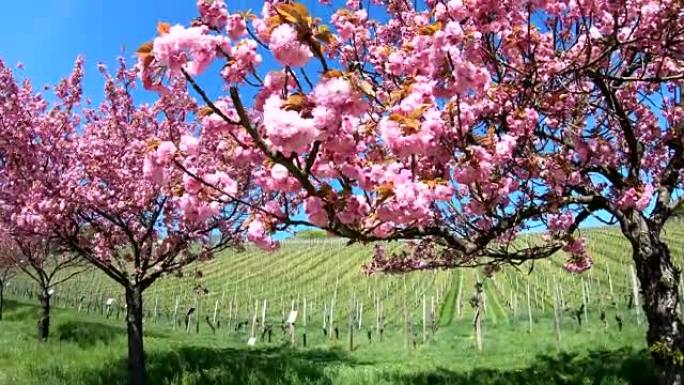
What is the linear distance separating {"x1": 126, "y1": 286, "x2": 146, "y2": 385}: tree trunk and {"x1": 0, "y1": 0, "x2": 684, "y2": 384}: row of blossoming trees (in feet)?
0.10

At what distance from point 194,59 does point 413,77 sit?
1.40 m

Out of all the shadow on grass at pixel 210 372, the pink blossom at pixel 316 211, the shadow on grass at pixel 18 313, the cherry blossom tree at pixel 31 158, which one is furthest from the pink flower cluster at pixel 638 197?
the shadow on grass at pixel 18 313

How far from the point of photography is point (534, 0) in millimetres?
4699

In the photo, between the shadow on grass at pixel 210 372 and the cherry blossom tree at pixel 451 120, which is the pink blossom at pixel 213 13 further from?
the shadow on grass at pixel 210 372

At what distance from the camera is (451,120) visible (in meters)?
4.13

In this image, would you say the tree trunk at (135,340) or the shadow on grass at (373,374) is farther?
the tree trunk at (135,340)

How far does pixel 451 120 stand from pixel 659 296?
406 cm

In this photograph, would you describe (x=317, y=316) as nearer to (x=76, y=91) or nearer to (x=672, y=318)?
(x=76, y=91)

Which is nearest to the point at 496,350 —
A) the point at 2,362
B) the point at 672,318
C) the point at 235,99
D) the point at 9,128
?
the point at 672,318

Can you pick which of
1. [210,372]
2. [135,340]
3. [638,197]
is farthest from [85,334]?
[638,197]

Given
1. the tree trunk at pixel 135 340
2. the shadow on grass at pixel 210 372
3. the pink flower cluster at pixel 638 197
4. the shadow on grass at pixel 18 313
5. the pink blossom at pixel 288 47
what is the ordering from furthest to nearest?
the shadow on grass at pixel 18 313 < the shadow on grass at pixel 210 372 < the tree trunk at pixel 135 340 < the pink flower cluster at pixel 638 197 < the pink blossom at pixel 288 47

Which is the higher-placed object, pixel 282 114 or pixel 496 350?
pixel 282 114

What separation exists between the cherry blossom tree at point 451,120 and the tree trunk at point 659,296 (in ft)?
0.05

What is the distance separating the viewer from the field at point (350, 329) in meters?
9.94
